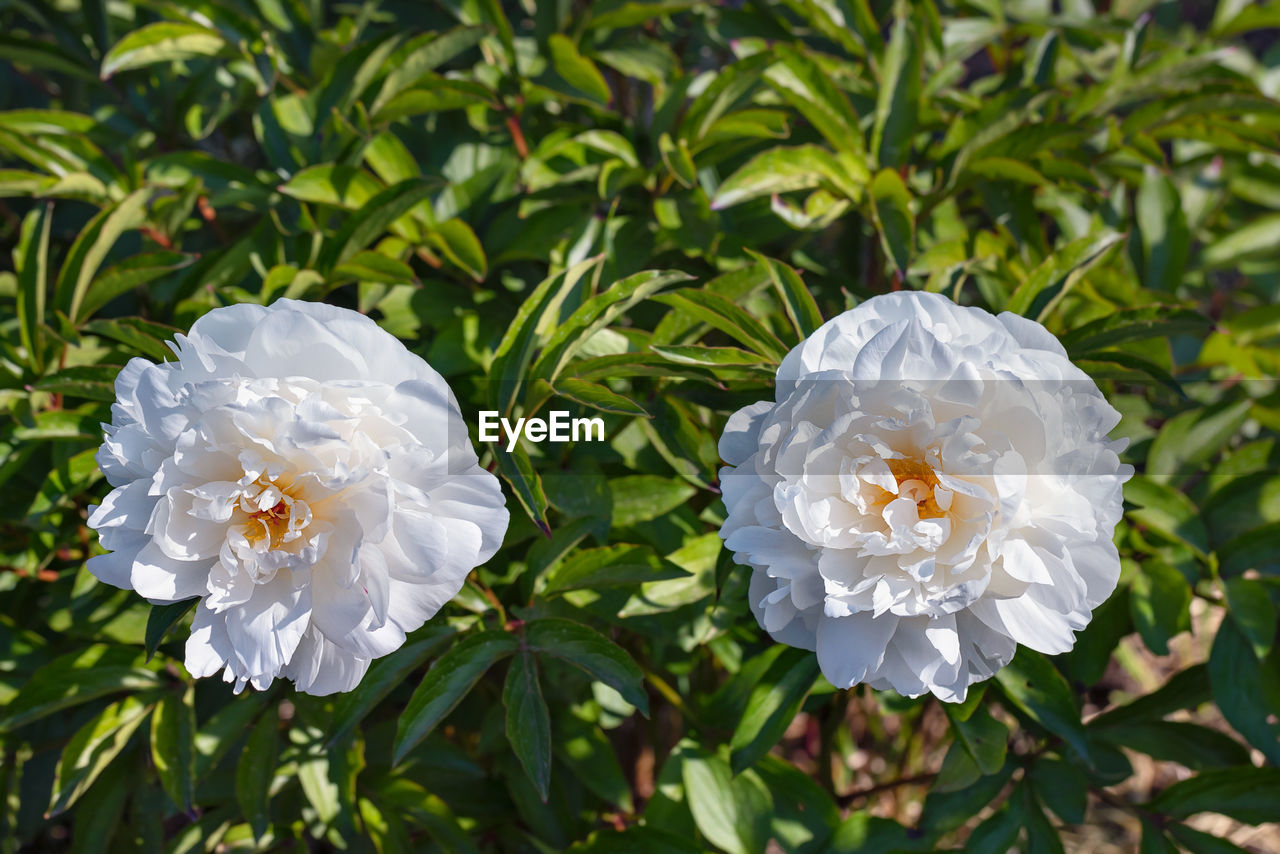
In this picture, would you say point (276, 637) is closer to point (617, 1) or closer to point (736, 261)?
point (736, 261)

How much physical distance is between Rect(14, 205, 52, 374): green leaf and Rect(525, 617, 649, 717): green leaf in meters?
0.61

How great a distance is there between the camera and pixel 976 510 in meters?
0.70

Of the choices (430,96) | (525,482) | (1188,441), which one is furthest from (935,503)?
(430,96)

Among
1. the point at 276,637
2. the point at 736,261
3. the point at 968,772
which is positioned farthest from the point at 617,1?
the point at 968,772

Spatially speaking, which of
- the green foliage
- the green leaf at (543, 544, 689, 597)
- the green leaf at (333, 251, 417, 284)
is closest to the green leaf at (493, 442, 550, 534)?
the green foliage

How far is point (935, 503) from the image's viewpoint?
2.40 feet

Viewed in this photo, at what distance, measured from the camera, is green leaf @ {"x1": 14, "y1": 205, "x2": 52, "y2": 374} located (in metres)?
1.01

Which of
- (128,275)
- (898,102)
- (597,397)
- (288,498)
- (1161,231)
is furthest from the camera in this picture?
(1161,231)

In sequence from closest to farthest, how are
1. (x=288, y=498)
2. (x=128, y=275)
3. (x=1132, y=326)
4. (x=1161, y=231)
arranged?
(x=288, y=498), (x=1132, y=326), (x=128, y=275), (x=1161, y=231)

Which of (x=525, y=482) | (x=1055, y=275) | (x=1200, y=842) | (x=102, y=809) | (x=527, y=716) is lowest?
(x=102, y=809)

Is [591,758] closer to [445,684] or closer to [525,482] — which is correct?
[445,684]

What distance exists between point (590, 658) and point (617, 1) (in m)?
0.86

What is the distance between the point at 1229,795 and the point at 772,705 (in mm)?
559

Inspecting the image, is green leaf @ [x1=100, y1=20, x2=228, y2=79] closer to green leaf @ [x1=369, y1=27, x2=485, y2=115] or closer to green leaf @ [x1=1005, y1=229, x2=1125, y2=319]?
green leaf @ [x1=369, y1=27, x2=485, y2=115]
